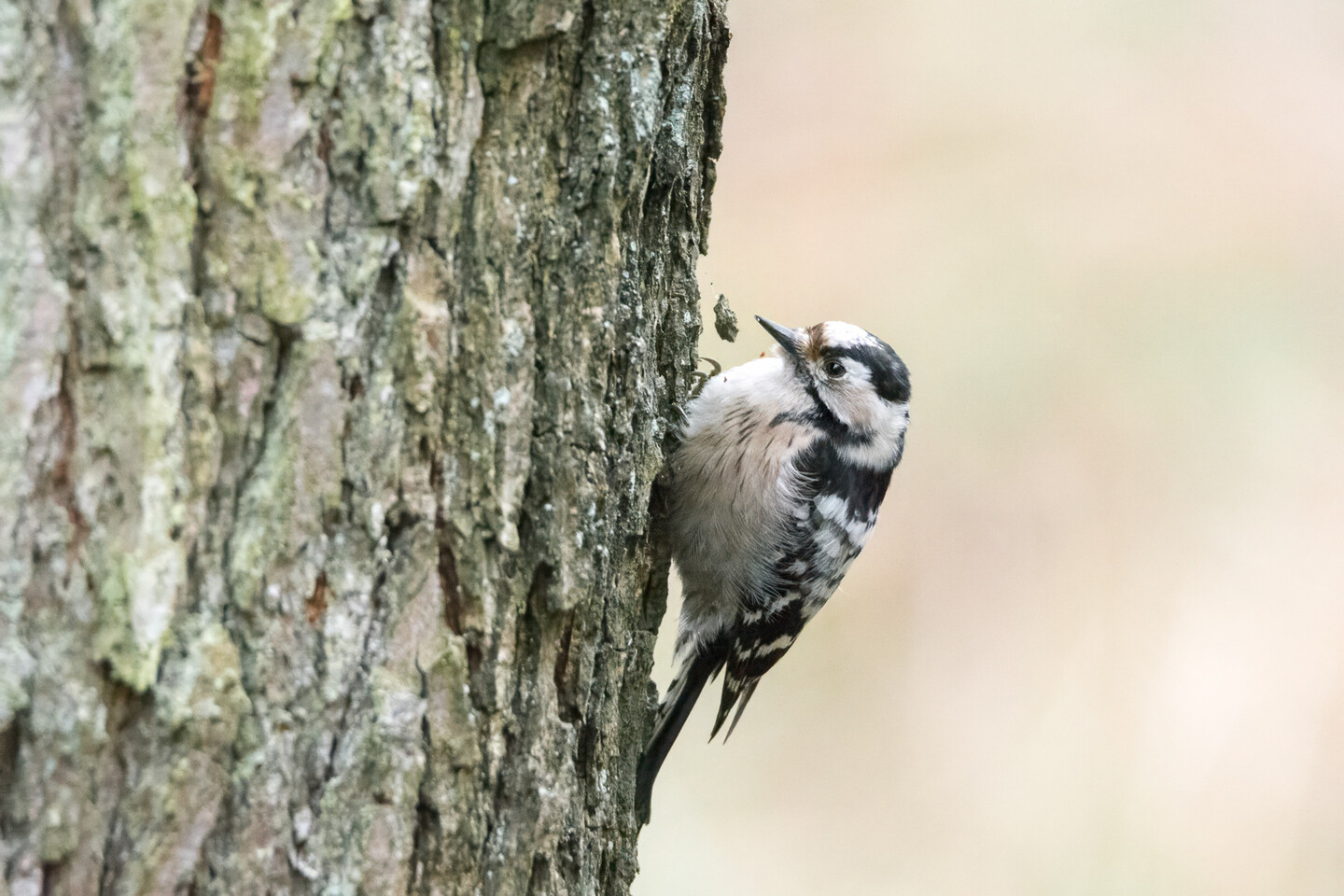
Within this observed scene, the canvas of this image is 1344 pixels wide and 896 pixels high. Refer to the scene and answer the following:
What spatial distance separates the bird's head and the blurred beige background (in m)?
1.03

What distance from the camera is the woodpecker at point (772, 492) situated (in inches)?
119

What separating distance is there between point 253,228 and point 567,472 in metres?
0.58

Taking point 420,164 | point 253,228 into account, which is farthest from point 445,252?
point 253,228

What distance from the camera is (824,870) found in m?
4.57

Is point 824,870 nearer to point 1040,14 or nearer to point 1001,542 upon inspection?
point 1001,542

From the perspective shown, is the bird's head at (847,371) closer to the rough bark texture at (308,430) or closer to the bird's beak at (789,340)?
the bird's beak at (789,340)

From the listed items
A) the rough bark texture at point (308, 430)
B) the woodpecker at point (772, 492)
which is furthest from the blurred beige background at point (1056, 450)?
the rough bark texture at point (308, 430)

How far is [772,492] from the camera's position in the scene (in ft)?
10.5

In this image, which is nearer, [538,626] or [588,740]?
[538,626]

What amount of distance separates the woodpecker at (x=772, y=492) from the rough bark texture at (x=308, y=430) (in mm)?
1192

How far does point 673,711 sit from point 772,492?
2.11 ft

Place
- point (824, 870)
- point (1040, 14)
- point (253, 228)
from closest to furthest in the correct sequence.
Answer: point (253, 228) → point (824, 870) → point (1040, 14)

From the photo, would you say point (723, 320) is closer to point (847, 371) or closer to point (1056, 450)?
point (847, 371)

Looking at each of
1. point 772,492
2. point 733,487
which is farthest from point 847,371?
point 733,487
